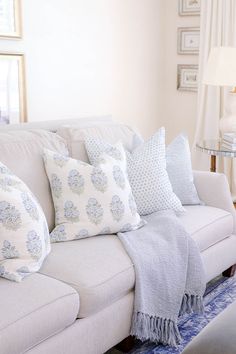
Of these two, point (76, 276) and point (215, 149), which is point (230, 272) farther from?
point (76, 276)

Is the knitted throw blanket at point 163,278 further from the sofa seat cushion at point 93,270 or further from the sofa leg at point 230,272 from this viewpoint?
the sofa leg at point 230,272

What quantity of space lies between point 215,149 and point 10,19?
162 cm

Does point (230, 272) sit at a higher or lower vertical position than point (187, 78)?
lower

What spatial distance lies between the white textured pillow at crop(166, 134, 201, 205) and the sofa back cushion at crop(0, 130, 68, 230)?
72 cm

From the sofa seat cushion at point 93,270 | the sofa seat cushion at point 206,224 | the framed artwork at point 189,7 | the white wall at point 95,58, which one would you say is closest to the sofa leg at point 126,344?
the sofa seat cushion at point 93,270

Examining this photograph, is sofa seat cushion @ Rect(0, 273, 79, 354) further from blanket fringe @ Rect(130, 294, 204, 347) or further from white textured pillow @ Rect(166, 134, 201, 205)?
white textured pillow @ Rect(166, 134, 201, 205)

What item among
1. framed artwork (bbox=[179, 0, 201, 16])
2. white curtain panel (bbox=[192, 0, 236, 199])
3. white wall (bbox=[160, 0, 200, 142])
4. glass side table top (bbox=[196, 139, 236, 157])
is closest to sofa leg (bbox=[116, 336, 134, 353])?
glass side table top (bbox=[196, 139, 236, 157])

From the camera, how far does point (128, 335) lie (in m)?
2.11

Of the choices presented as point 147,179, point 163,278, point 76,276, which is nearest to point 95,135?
point 147,179

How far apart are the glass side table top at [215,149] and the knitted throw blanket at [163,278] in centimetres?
117

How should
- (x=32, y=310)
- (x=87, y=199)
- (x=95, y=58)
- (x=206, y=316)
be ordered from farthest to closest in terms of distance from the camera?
(x=95, y=58) → (x=206, y=316) → (x=87, y=199) → (x=32, y=310)

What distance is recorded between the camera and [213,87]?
438cm

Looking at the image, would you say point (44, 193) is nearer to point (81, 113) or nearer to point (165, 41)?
point (81, 113)

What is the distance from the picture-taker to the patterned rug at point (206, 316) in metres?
2.20
